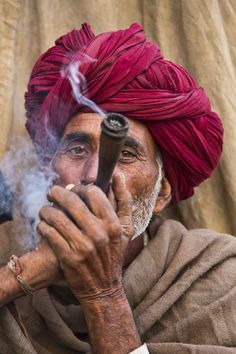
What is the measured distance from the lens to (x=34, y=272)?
1673mm

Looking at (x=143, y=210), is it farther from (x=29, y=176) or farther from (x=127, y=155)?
(x=29, y=176)

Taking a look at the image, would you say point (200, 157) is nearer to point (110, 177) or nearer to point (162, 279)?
point (162, 279)

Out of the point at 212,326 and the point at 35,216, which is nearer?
the point at 212,326

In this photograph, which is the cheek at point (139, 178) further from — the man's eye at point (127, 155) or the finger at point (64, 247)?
the finger at point (64, 247)

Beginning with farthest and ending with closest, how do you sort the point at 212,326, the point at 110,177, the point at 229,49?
the point at 229,49, the point at 212,326, the point at 110,177

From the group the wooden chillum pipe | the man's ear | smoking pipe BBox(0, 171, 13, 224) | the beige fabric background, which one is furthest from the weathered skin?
the beige fabric background

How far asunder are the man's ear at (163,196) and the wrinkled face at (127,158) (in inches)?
5.3

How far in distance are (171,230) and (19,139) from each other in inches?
33.4

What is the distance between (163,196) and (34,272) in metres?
0.86

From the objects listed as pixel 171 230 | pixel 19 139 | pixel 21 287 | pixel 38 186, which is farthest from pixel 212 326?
pixel 19 139

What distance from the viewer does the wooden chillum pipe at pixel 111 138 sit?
1381mm

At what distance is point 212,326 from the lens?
197cm

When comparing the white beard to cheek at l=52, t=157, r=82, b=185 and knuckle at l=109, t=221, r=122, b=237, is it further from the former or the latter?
knuckle at l=109, t=221, r=122, b=237

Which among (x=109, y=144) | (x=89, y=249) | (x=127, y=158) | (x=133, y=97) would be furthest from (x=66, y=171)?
(x=109, y=144)
